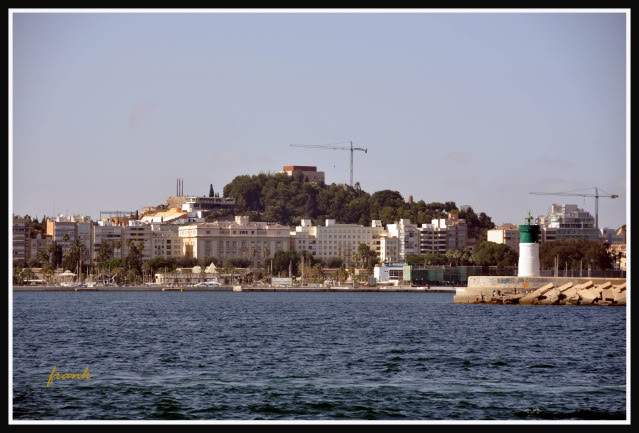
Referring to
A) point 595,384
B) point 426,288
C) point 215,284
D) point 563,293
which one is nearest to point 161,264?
A: point 215,284

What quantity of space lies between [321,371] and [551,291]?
4772 centimetres

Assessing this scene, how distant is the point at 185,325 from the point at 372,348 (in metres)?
17.2

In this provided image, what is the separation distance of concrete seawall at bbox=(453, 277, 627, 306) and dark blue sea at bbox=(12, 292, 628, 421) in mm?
22819

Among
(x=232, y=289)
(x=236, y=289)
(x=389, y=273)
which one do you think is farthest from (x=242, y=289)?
(x=389, y=273)

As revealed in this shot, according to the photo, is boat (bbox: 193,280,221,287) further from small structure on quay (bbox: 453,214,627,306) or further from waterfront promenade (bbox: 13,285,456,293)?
small structure on quay (bbox: 453,214,627,306)

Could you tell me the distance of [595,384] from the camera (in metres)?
29.3

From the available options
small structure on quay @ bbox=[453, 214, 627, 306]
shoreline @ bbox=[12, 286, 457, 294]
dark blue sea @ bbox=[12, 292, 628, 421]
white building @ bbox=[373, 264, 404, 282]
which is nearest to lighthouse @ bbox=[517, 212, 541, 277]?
small structure on quay @ bbox=[453, 214, 627, 306]

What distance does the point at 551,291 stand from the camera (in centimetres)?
7719

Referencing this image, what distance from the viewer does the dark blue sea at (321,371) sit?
81.0ft

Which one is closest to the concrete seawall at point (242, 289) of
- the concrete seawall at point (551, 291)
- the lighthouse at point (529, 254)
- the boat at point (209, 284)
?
the boat at point (209, 284)

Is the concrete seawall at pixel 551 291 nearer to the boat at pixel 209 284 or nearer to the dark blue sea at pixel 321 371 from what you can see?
the dark blue sea at pixel 321 371

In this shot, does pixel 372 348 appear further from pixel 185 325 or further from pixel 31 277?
pixel 31 277
